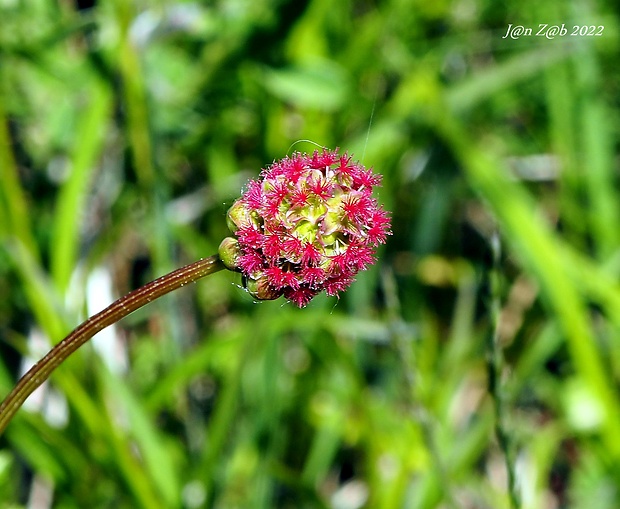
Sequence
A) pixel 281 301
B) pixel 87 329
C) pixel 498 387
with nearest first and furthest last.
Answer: pixel 87 329, pixel 498 387, pixel 281 301

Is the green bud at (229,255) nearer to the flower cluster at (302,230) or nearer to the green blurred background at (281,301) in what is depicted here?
the flower cluster at (302,230)

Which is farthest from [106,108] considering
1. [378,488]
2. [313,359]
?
[378,488]

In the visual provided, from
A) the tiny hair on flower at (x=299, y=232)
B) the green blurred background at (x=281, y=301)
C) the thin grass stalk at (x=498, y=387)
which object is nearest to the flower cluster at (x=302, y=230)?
the tiny hair on flower at (x=299, y=232)

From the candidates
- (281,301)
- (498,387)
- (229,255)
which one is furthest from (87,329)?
(281,301)

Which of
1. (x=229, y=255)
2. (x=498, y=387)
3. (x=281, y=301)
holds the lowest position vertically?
(x=498, y=387)

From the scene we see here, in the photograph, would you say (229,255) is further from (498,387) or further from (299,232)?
(498,387)

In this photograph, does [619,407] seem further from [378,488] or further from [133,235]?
[133,235]

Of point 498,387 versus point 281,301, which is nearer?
point 498,387

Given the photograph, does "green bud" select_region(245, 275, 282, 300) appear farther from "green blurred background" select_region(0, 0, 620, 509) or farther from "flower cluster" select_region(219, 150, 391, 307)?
"green blurred background" select_region(0, 0, 620, 509)
